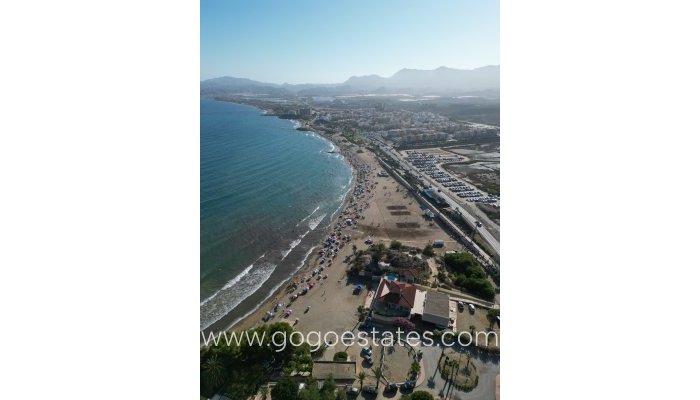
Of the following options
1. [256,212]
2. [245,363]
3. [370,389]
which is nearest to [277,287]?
[245,363]

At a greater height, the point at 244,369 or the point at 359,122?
the point at 359,122

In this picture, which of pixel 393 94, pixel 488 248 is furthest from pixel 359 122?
pixel 488 248

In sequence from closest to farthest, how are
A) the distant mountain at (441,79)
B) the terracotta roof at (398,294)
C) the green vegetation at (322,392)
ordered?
1. the green vegetation at (322,392)
2. the terracotta roof at (398,294)
3. the distant mountain at (441,79)

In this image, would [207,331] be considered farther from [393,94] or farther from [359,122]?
[393,94]

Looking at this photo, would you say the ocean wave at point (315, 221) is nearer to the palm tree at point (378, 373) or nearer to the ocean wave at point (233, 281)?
the ocean wave at point (233, 281)

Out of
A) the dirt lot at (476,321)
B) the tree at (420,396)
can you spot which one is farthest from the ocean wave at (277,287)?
the dirt lot at (476,321)

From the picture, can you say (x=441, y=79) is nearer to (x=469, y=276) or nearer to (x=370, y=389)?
(x=469, y=276)

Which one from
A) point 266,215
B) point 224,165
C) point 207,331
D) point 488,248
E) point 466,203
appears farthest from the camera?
point 224,165
